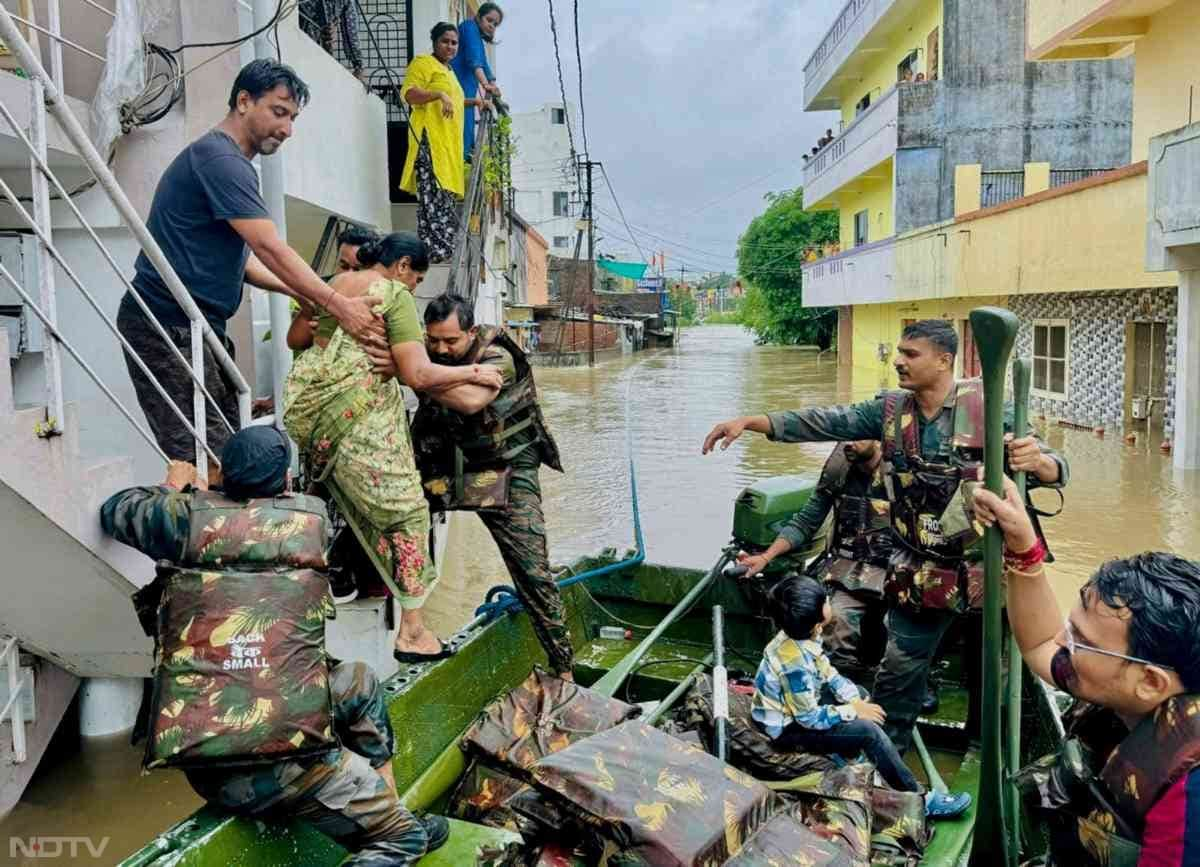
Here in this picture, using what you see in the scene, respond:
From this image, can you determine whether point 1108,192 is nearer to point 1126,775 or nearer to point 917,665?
point 917,665

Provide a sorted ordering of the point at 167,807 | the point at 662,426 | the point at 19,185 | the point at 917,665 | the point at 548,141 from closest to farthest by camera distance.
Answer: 1. the point at 917,665
2. the point at 167,807
3. the point at 19,185
4. the point at 662,426
5. the point at 548,141

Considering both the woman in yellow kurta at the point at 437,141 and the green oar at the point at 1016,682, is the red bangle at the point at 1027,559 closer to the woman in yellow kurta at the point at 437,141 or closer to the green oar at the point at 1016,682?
the green oar at the point at 1016,682

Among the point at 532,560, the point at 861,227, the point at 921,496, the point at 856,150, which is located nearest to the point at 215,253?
the point at 532,560

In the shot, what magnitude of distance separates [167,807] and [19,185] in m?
3.14

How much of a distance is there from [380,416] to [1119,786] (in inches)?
96.3

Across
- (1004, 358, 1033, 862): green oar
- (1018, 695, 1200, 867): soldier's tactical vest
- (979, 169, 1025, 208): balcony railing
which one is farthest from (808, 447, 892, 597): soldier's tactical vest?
(979, 169, 1025, 208): balcony railing

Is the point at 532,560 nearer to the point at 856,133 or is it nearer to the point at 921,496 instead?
the point at 921,496

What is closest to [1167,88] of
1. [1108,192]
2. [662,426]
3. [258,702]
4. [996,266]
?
[1108,192]

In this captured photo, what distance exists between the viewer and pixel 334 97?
738 cm

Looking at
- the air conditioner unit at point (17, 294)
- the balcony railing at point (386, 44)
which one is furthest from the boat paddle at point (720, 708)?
the balcony railing at point (386, 44)

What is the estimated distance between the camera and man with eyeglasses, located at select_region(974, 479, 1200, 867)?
5.58 feet

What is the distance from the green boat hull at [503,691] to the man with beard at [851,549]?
17.4 inches

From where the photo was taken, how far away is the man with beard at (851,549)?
15.1 feet

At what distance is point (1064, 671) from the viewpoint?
1961mm
